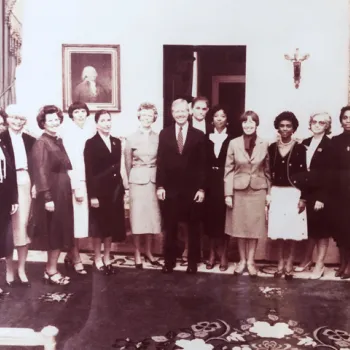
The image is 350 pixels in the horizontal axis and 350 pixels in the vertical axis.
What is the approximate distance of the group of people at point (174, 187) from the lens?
149 centimetres

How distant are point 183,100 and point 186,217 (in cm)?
39

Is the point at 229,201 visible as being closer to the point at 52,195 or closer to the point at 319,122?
the point at 319,122

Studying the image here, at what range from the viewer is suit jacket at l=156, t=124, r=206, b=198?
5.16 ft

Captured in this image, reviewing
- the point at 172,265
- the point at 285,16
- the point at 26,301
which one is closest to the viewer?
the point at 285,16

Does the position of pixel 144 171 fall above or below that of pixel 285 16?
below

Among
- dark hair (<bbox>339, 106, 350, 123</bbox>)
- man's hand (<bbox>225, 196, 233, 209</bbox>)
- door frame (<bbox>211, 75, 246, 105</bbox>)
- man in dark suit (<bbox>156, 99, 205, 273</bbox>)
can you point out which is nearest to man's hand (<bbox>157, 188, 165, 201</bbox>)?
man in dark suit (<bbox>156, 99, 205, 273</bbox>)

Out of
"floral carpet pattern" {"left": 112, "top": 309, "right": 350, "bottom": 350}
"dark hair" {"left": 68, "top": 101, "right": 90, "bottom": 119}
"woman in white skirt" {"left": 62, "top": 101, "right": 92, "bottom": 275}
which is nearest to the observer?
"floral carpet pattern" {"left": 112, "top": 309, "right": 350, "bottom": 350}

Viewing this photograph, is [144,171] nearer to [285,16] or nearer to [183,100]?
[183,100]

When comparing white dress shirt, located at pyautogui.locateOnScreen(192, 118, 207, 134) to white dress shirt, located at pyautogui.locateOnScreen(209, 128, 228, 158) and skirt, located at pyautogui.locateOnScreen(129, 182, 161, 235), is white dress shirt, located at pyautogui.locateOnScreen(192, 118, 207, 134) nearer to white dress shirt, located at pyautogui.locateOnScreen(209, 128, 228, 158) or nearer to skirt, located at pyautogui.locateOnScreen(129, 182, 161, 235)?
white dress shirt, located at pyautogui.locateOnScreen(209, 128, 228, 158)

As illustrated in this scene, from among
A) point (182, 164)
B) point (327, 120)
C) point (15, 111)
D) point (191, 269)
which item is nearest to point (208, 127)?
point (182, 164)

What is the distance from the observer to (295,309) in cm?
147

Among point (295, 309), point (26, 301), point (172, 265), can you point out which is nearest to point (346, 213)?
point (295, 309)

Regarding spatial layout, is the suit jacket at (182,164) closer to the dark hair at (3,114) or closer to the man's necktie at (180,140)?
the man's necktie at (180,140)

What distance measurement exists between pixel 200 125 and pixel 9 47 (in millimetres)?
608
